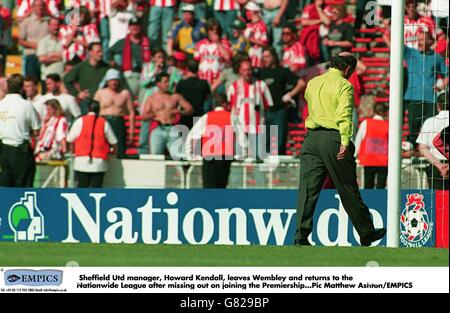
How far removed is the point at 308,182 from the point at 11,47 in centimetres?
964

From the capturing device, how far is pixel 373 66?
18.9 m

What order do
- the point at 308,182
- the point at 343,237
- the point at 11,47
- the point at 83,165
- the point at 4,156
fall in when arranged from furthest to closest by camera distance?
the point at 11,47 → the point at 83,165 → the point at 4,156 → the point at 343,237 → the point at 308,182

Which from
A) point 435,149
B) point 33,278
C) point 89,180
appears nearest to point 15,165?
point 89,180

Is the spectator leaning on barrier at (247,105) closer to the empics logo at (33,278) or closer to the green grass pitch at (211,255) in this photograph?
the green grass pitch at (211,255)

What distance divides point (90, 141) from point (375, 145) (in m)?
3.88

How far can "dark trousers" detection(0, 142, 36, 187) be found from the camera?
15.2 metres

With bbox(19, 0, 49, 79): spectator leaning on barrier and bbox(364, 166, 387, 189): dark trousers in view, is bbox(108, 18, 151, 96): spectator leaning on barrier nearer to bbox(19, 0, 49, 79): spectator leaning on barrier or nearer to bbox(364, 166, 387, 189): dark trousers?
bbox(19, 0, 49, 79): spectator leaning on barrier

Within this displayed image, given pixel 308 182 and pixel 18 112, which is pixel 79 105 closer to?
pixel 18 112

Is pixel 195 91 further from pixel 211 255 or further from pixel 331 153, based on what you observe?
pixel 211 255

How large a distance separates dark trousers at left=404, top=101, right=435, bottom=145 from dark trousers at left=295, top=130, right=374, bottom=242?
8.89 ft

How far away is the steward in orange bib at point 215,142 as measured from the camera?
54.5 ft

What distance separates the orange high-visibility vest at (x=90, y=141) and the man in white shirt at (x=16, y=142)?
123cm

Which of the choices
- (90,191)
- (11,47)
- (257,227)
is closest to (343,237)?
(257,227)

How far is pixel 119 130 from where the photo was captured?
1758cm
